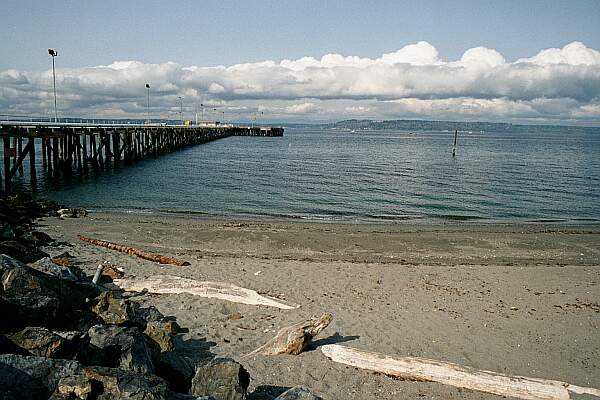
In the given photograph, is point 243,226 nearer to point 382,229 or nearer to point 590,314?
point 382,229

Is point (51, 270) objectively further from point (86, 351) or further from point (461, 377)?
point (461, 377)

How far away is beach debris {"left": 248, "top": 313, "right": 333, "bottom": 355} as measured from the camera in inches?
270

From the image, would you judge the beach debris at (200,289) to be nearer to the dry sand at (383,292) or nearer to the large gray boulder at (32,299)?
the dry sand at (383,292)

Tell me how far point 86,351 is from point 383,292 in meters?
6.70

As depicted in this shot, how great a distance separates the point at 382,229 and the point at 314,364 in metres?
12.3

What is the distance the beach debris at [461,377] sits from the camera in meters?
5.94

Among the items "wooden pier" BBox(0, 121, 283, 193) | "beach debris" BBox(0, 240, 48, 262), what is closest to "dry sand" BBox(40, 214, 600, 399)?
"beach debris" BBox(0, 240, 48, 262)

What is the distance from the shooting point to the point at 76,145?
114 ft

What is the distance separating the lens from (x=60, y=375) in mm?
4180

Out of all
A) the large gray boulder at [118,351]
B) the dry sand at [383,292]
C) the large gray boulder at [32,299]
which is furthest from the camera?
the dry sand at [383,292]

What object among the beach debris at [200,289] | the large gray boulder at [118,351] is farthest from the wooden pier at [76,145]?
the large gray boulder at [118,351]

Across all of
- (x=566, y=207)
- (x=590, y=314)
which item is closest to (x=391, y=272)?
(x=590, y=314)

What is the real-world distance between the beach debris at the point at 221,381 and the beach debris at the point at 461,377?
229 centimetres

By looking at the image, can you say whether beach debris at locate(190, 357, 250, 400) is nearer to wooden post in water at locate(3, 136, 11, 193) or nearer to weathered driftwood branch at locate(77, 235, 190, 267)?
weathered driftwood branch at locate(77, 235, 190, 267)
